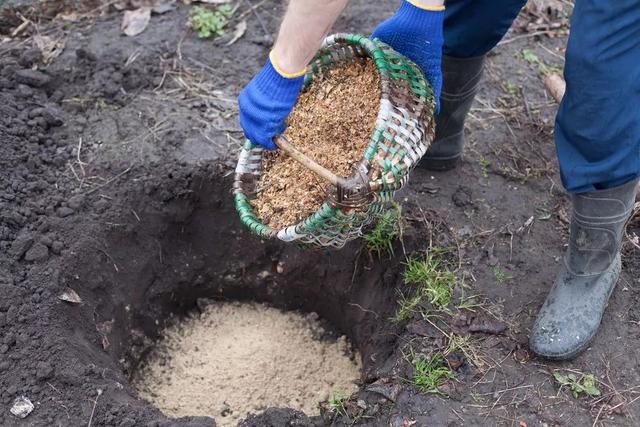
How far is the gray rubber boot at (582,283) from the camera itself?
238 cm

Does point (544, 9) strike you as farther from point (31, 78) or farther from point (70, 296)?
point (70, 296)

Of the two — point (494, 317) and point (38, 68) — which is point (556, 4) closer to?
point (494, 317)

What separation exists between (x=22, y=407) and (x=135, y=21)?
2.21 metres

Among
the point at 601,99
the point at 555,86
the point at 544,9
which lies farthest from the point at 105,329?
the point at 544,9

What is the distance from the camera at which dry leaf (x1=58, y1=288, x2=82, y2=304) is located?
2.68 m

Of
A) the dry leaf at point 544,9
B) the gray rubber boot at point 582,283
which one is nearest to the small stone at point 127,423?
the gray rubber boot at point 582,283

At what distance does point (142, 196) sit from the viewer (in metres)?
3.06

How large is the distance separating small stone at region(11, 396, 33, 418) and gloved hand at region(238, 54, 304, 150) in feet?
3.88

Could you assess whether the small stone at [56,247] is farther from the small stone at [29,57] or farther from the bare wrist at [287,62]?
the bare wrist at [287,62]

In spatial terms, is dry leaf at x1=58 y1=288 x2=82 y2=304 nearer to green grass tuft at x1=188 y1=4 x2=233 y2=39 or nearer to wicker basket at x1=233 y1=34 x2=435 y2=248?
wicker basket at x1=233 y1=34 x2=435 y2=248

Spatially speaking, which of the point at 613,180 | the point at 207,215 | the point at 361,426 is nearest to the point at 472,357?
the point at 361,426

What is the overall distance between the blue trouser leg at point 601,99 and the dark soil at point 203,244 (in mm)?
644

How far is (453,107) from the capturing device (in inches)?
118

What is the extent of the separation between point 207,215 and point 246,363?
0.68 metres
